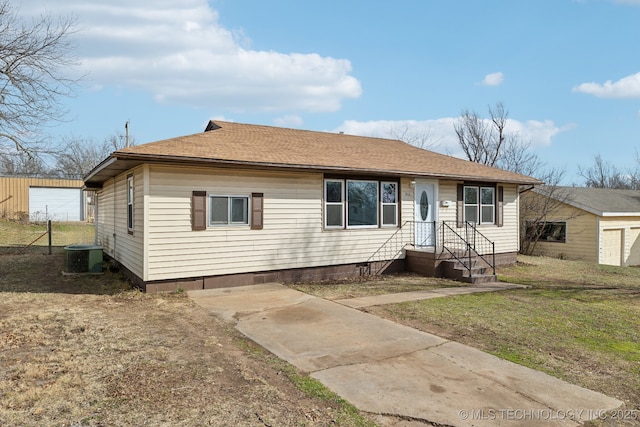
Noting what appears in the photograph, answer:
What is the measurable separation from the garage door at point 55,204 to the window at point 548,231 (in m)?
29.6

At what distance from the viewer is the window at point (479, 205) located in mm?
13947

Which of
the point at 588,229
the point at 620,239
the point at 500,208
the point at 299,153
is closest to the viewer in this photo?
the point at 299,153

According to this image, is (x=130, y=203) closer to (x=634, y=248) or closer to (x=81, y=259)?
(x=81, y=259)

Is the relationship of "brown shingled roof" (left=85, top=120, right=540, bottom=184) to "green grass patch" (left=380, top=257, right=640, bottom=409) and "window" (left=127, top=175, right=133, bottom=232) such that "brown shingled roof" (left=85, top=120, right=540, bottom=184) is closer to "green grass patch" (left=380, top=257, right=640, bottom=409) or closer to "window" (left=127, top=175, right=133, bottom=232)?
"window" (left=127, top=175, right=133, bottom=232)

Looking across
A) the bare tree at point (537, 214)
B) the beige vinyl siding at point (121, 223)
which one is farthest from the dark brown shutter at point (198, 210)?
the bare tree at point (537, 214)

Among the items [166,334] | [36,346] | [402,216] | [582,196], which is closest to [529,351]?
[166,334]

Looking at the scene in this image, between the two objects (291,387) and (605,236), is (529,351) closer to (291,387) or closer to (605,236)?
(291,387)

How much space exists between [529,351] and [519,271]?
Answer: 8980 mm

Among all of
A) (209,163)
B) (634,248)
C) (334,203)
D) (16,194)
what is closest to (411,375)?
(209,163)

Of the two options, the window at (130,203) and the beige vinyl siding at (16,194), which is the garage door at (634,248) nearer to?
the window at (130,203)

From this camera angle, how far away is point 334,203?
1130cm

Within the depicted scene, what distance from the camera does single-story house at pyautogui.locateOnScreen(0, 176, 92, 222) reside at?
90.5 ft

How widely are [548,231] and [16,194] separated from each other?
105 feet

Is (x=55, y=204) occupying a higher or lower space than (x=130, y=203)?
higher
